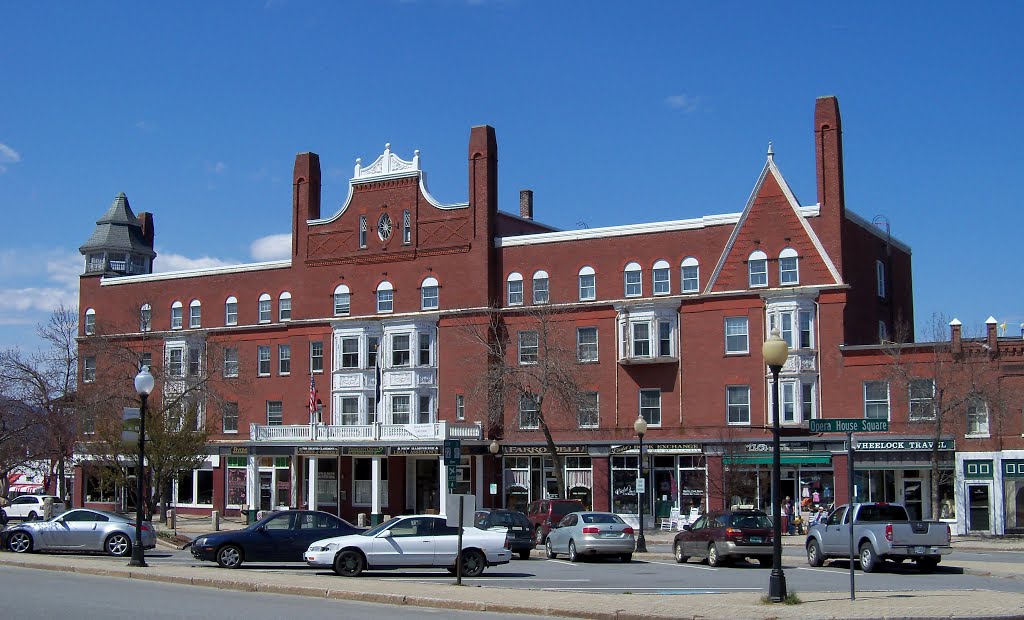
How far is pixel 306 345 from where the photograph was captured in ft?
207

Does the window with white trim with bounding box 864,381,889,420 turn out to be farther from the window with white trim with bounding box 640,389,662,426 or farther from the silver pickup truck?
the silver pickup truck

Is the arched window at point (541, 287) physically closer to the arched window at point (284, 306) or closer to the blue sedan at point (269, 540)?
the arched window at point (284, 306)

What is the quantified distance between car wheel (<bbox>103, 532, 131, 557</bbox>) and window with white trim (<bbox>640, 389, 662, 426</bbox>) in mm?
27440

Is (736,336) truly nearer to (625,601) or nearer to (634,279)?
(634,279)

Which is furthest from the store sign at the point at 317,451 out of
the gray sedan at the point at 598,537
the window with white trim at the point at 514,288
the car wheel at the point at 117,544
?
the gray sedan at the point at 598,537

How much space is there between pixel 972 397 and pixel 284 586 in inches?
1318

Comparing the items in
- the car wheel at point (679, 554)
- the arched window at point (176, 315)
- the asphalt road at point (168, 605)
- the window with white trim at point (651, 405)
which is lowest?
the car wheel at point (679, 554)

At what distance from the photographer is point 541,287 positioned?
56875 mm

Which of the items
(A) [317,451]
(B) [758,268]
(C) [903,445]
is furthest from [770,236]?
(A) [317,451]

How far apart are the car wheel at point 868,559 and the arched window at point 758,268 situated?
2425 cm

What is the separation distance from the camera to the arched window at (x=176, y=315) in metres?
68.5

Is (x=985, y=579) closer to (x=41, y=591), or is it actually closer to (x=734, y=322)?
(x=41, y=591)

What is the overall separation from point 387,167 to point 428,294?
7.20 meters

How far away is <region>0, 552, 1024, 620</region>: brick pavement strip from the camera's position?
696 inches
